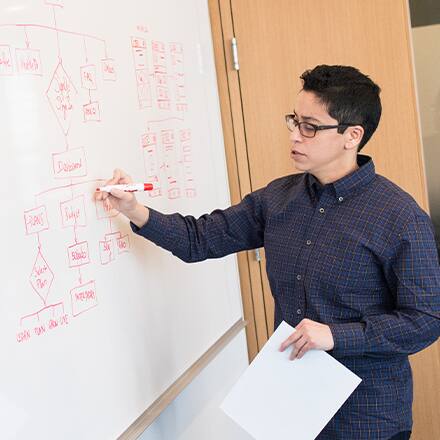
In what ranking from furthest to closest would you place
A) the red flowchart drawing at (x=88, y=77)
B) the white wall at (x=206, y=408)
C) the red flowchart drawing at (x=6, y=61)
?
the white wall at (x=206, y=408)
the red flowchart drawing at (x=88, y=77)
the red flowchart drawing at (x=6, y=61)

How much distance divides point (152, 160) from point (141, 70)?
0.78 ft

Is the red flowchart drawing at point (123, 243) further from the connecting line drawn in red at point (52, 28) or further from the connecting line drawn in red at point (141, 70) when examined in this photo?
the connecting line drawn in red at point (52, 28)

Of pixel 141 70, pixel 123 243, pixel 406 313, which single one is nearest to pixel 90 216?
pixel 123 243

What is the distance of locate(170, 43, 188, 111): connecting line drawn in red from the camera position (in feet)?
6.82

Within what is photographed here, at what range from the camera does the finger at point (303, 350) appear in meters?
1.56

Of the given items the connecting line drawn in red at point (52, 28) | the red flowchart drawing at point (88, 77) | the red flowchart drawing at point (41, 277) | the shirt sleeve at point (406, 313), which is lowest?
the shirt sleeve at point (406, 313)

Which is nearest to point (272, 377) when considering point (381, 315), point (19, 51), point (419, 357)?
point (381, 315)

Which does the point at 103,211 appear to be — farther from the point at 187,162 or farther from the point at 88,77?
the point at 187,162

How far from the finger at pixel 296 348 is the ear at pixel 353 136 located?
49 cm

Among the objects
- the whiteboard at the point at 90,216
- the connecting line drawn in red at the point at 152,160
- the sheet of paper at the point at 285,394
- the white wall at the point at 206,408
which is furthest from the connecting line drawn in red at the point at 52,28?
the white wall at the point at 206,408

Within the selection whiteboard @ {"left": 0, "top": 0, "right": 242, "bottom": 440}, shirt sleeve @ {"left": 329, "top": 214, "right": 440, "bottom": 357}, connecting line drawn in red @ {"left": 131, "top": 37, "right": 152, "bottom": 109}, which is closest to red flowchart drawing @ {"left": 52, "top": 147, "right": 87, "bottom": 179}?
whiteboard @ {"left": 0, "top": 0, "right": 242, "bottom": 440}

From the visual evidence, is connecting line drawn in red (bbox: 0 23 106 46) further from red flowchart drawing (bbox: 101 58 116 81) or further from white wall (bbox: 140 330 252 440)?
white wall (bbox: 140 330 252 440)

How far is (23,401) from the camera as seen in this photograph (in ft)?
4.15

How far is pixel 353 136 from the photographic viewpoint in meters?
1.70
